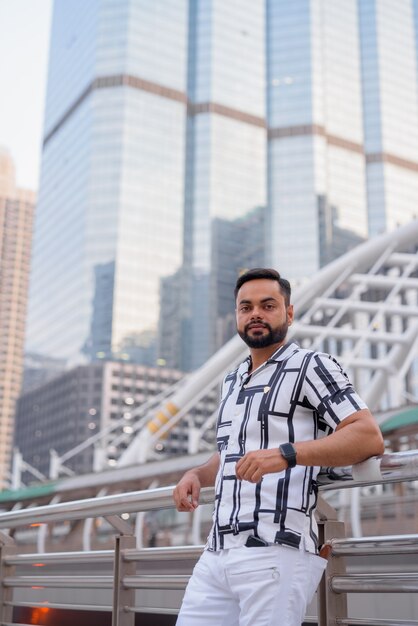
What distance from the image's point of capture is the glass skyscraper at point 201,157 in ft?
421

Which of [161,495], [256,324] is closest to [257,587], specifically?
[256,324]

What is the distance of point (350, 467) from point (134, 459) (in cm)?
3583

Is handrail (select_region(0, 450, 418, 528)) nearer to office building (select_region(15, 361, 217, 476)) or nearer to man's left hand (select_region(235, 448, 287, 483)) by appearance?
man's left hand (select_region(235, 448, 287, 483))

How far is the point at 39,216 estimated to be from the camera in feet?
486

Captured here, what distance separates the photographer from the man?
8.58 feet

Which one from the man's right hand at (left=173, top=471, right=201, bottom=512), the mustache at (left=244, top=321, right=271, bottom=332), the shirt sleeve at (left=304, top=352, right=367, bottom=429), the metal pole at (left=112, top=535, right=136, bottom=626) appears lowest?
the metal pole at (left=112, top=535, right=136, bottom=626)

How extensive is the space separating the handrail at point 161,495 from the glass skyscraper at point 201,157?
11658 centimetres

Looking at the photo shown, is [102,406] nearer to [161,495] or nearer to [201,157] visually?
[201,157]

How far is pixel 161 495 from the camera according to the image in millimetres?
3695

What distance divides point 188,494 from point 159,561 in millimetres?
971

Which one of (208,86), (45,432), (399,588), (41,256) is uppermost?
(208,86)

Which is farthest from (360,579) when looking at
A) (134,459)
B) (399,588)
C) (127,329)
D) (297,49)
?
(297,49)

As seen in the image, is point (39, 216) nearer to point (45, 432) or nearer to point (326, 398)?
point (45, 432)

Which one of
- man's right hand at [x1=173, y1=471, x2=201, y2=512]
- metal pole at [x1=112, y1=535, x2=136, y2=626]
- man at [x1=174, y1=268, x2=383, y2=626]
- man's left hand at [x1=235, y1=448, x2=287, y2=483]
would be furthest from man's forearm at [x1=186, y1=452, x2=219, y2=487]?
metal pole at [x1=112, y1=535, x2=136, y2=626]
